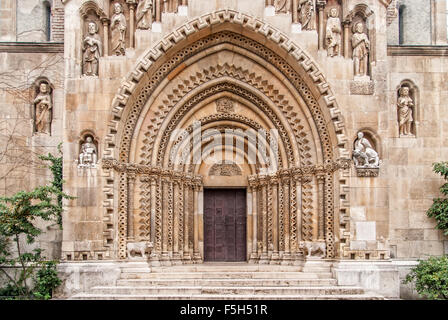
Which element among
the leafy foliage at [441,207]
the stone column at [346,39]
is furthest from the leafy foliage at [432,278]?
the stone column at [346,39]

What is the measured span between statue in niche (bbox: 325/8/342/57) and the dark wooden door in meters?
4.63

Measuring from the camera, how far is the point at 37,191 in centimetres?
1386

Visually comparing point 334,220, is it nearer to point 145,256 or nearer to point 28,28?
point 145,256

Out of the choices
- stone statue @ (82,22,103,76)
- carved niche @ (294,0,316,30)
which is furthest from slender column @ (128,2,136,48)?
carved niche @ (294,0,316,30)

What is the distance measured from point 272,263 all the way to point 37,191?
6.27 m

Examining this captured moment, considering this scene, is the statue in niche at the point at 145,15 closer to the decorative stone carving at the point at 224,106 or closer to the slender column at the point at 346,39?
the decorative stone carving at the point at 224,106

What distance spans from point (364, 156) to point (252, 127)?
3.21m

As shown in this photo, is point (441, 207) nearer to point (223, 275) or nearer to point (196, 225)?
point (223, 275)

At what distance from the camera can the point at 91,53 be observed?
15.2m

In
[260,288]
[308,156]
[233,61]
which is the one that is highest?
[233,61]

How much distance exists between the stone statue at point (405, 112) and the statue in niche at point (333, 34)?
7.54 feet

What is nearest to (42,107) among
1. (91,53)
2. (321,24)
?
(91,53)

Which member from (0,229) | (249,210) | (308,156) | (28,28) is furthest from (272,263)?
(28,28)

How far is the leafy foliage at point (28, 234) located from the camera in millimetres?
13930
